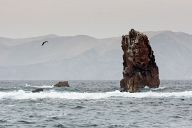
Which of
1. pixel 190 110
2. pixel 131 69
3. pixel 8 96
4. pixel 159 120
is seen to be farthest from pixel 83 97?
pixel 159 120

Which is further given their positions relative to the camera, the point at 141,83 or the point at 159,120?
the point at 141,83

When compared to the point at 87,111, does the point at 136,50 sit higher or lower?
higher

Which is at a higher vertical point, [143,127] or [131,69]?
[131,69]

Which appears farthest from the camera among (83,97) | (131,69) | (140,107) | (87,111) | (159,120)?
(131,69)

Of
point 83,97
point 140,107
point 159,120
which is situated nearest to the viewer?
point 159,120

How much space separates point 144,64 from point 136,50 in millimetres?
3898

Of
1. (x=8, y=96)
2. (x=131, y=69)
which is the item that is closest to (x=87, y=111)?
(x=8, y=96)

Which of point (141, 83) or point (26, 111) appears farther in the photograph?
point (141, 83)

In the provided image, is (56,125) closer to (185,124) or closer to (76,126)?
(76,126)

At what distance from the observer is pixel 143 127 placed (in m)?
43.4

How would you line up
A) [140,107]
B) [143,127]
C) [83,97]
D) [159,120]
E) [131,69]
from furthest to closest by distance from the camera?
1. [131,69]
2. [83,97]
3. [140,107]
4. [159,120]
5. [143,127]

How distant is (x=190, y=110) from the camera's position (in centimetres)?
5797

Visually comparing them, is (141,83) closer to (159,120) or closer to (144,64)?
(144,64)

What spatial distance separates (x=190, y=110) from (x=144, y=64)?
4696cm
